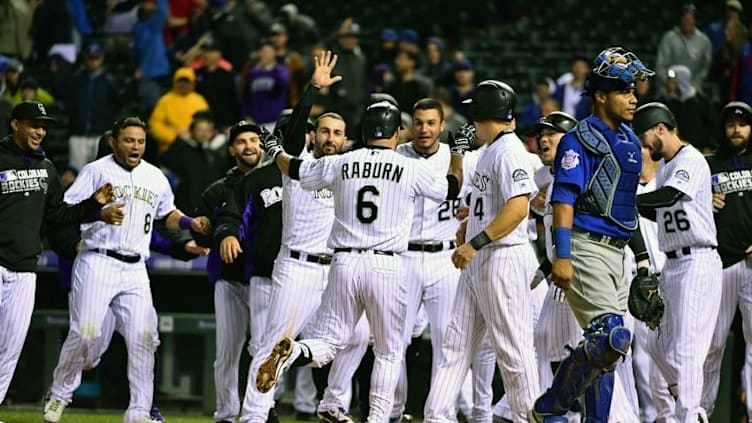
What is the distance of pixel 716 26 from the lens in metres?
18.6

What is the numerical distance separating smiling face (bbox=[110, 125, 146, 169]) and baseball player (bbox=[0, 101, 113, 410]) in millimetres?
465

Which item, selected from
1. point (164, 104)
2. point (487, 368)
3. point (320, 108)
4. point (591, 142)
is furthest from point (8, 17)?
point (591, 142)

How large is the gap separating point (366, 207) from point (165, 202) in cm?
255

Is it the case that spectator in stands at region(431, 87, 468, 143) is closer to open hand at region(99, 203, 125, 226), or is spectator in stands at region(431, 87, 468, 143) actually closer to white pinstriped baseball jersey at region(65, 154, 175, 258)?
white pinstriped baseball jersey at region(65, 154, 175, 258)

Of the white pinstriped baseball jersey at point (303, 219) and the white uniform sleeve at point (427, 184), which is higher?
the white uniform sleeve at point (427, 184)

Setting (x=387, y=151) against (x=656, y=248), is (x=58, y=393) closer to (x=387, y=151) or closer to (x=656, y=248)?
(x=387, y=151)

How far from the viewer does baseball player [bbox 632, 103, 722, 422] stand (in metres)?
10.5

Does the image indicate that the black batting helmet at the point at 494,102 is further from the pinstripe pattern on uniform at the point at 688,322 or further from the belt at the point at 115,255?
the belt at the point at 115,255

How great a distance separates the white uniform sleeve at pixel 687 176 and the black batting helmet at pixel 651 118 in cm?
36

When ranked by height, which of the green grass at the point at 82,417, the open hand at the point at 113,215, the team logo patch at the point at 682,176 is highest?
the team logo patch at the point at 682,176

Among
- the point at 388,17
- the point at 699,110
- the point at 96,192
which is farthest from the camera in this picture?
the point at 388,17

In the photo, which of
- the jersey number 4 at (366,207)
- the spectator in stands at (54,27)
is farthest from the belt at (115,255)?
the spectator in stands at (54,27)

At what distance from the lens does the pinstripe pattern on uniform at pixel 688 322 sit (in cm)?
1044

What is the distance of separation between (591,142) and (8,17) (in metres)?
13.5
